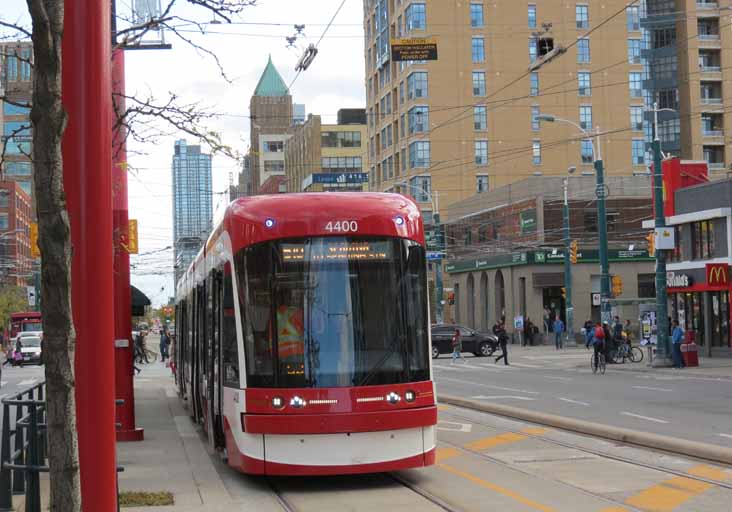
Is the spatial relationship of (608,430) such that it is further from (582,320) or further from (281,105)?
(281,105)

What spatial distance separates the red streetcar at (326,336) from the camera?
11.4m

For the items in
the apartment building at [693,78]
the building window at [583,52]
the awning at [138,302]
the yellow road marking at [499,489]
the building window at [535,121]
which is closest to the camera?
the yellow road marking at [499,489]

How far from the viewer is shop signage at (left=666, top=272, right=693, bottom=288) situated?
145 ft

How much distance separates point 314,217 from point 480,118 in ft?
249

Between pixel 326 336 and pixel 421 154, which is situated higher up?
pixel 421 154

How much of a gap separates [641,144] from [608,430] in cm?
7799

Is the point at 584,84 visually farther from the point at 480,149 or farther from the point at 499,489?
the point at 499,489

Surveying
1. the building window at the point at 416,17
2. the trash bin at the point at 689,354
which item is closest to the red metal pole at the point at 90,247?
the trash bin at the point at 689,354

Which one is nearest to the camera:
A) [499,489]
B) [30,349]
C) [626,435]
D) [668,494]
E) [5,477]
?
[5,477]

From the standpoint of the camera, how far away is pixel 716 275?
41.1 meters

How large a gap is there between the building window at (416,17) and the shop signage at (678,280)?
43303 mm

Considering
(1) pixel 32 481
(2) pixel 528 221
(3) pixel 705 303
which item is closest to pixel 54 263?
(1) pixel 32 481

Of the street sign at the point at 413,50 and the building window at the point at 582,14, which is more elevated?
the building window at the point at 582,14

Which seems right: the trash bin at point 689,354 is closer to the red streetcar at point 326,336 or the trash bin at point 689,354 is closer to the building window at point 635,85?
the red streetcar at point 326,336
